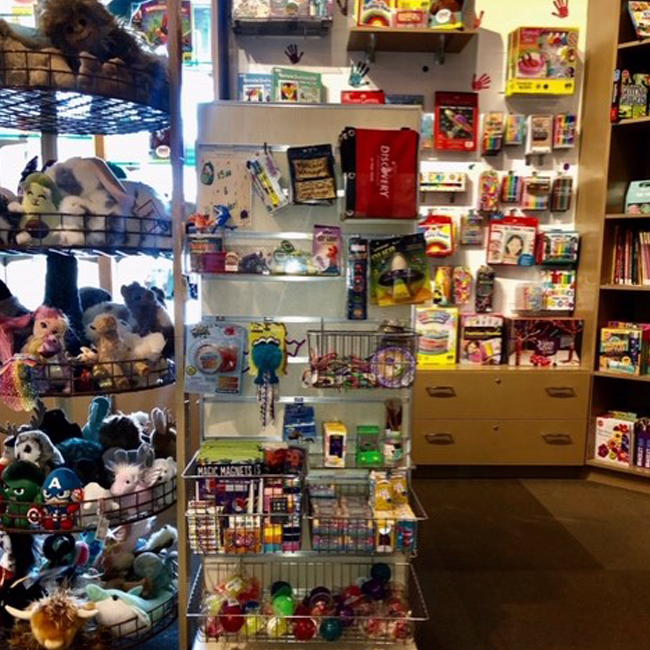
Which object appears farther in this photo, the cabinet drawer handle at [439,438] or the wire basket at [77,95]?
the cabinet drawer handle at [439,438]

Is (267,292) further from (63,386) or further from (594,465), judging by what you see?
(594,465)

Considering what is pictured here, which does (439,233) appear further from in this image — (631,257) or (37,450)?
(37,450)

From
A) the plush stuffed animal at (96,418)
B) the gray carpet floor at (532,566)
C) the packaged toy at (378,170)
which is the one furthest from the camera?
the gray carpet floor at (532,566)

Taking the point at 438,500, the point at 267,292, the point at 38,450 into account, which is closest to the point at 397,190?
the point at 267,292

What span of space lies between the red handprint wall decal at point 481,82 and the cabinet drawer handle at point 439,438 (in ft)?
6.64

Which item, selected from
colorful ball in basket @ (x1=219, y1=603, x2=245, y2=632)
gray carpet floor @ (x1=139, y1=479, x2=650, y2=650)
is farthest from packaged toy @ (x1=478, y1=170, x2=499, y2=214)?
colorful ball in basket @ (x1=219, y1=603, x2=245, y2=632)

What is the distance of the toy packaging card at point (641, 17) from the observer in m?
3.07

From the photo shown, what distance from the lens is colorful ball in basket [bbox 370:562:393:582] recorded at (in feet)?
5.66

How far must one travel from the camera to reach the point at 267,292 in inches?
68.7

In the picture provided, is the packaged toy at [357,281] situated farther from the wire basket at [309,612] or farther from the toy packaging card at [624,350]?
the toy packaging card at [624,350]

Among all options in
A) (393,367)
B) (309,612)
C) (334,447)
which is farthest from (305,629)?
(393,367)

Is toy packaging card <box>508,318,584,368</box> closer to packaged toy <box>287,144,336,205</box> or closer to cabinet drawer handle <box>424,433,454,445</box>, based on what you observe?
cabinet drawer handle <box>424,433,454,445</box>

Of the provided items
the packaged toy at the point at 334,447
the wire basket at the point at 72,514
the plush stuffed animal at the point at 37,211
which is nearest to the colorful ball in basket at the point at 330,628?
the packaged toy at the point at 334,447

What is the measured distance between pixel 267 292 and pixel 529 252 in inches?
87.3
